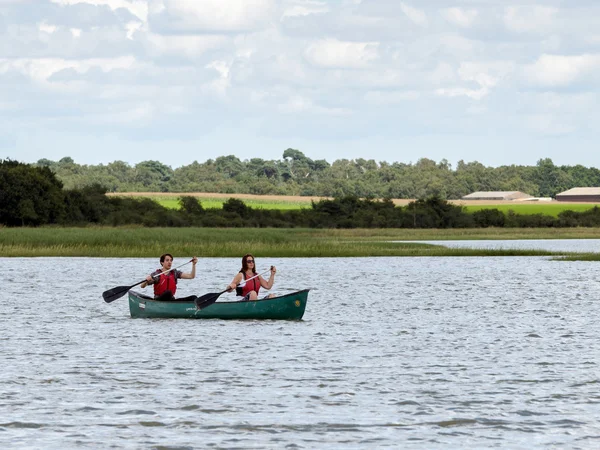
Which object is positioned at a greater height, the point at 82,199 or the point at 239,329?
the point at 82,199

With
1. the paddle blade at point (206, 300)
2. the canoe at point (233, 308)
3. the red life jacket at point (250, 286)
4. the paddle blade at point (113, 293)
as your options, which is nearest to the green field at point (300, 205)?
the paddle blade at point (113, 293)

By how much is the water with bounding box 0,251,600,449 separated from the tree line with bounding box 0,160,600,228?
165ft

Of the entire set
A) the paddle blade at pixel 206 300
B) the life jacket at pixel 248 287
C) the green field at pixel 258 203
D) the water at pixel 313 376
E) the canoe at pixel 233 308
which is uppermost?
the green field at pixel 258 203

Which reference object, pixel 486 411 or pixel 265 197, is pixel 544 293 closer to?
pixel 486 411

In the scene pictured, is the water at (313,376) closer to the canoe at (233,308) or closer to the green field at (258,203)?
the canoe at (233,308)

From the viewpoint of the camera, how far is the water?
Result: 15000 millimetres

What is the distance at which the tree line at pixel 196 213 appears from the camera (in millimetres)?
88125

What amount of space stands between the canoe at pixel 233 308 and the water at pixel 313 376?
35 centimetres

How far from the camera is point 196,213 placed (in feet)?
375

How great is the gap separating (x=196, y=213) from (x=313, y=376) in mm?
95222

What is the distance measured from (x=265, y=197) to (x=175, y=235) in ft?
331

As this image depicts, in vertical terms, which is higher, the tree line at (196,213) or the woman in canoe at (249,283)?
the tree line at (196,213)

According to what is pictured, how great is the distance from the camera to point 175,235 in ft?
229

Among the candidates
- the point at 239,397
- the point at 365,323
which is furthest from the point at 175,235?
the point at 239,397
